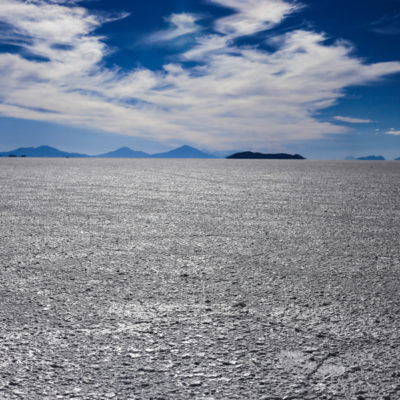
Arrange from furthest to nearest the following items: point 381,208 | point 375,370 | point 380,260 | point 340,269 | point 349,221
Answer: point 381,208, point 349,221, point 380,260, point 340,269, point 375,370

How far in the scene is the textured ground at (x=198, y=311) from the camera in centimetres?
173

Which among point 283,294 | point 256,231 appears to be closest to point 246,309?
point 283,294

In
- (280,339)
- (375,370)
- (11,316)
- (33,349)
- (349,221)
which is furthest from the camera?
(349,221)

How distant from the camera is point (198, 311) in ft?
8.27

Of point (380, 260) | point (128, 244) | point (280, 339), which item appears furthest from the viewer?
point (128, 244)

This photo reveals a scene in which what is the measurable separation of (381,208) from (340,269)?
14.7 ft

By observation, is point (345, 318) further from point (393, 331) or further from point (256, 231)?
point (256, 231)

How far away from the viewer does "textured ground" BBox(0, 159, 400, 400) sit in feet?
5.68

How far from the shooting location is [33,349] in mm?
1997

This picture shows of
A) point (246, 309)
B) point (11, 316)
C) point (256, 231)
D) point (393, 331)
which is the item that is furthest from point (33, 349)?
point (256, 231)

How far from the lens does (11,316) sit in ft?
7.91

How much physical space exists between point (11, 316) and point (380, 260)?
3196 mm

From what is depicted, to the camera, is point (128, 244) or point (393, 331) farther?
point (128, 244)

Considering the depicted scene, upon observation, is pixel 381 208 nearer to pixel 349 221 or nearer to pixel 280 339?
pixel 349 221
